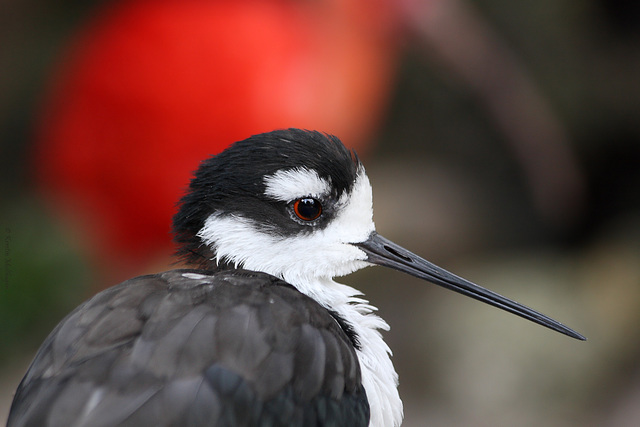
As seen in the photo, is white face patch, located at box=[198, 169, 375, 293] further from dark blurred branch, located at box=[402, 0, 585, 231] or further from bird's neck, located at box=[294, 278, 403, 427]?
dark blurred branch, located at box=[402, 0, 585, 231]

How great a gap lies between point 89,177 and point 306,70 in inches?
24.4

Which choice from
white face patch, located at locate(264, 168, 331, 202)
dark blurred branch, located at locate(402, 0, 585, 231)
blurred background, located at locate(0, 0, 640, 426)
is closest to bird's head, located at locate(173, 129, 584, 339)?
white face patch, located at locate(264, 168, 331, 202)

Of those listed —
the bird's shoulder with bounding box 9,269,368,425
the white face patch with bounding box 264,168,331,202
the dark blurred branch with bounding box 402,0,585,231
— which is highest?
the dark blurred branch with bounding box 402,0,585,231

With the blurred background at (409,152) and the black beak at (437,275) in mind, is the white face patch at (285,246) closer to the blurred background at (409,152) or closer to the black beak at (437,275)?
the black beak at (437,275)

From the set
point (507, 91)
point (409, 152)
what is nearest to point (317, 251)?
point (507, 91)

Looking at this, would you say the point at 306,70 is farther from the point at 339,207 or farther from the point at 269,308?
the point at 269,308

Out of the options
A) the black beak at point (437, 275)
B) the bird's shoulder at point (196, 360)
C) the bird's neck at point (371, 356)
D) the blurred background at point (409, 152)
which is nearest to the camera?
the bird's shoulder at point (196, 360)

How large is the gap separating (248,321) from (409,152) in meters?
1.54

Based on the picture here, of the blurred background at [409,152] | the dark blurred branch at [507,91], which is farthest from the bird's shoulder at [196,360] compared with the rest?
the dark blurred branch at [507,91]

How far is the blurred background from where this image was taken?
1.73m

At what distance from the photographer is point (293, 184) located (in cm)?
99

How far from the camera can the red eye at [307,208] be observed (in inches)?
40.3

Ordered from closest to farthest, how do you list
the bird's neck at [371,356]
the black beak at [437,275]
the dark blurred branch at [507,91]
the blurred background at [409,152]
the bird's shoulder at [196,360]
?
1. the bird's shoulder at [196,360]
2. the bird's neck at [371,356]
3. the black beak at [437,275]
4. the blurred background at [409,152]
5. the dark blurred branch at [507,91]

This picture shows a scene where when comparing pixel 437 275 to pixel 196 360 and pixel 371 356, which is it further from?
pixel 196 360
